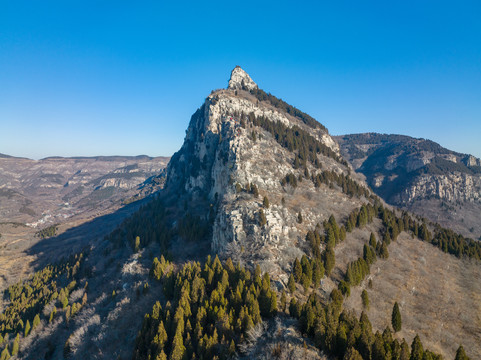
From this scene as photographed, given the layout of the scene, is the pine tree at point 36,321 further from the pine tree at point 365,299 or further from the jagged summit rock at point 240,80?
the jagged summit rock at point 240,80

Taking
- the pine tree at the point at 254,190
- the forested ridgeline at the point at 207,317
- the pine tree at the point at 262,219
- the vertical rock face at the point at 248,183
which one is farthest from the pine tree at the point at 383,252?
the forested ridgeline at the point at 207,317

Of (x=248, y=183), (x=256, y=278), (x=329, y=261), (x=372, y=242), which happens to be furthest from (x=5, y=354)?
(x=372, y=242)

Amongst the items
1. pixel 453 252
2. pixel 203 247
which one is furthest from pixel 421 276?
pixel 203 247

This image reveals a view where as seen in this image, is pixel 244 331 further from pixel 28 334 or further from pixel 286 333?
pixel 28 334

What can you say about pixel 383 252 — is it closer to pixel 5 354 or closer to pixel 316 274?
pixel 316 274

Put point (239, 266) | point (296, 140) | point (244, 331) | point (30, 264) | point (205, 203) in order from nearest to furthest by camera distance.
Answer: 1. point (244, 331)
2. point (239, 266)
3. point (205, 203)
4. point (30, 264)
5. point (296, 140)

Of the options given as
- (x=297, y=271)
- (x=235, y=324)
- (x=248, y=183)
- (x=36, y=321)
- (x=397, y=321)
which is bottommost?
(x=36, y=321)
